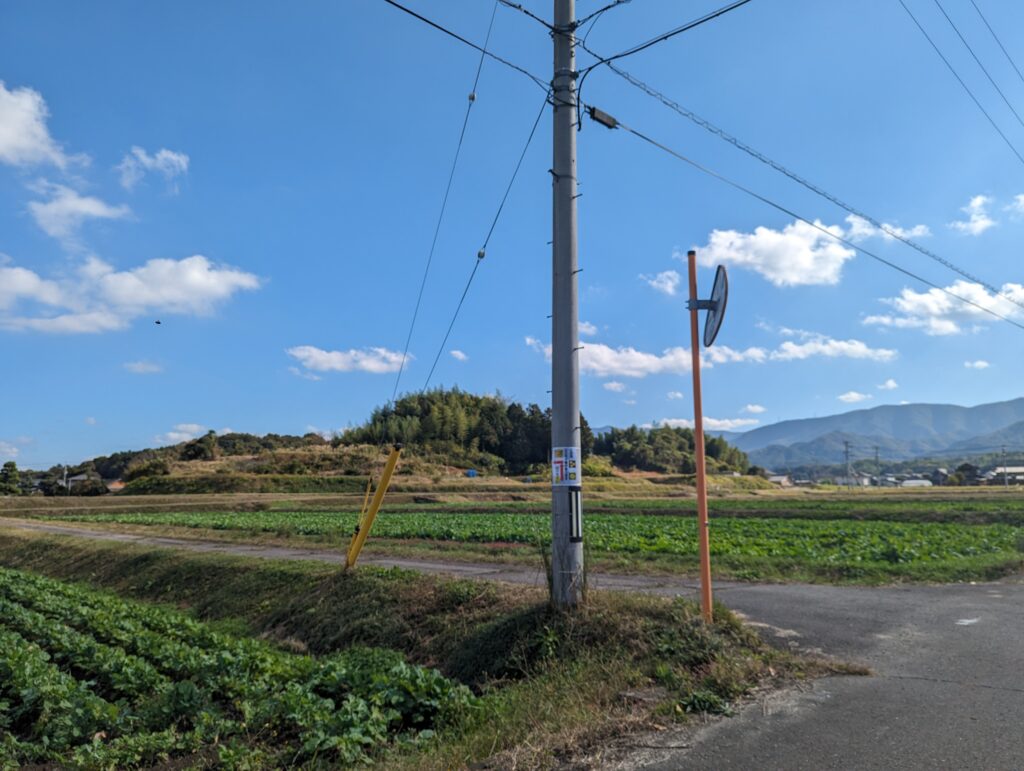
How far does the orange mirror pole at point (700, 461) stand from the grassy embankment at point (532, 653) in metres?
0.27

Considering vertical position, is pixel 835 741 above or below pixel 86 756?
above

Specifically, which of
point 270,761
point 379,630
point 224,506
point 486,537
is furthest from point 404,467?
point 270,761

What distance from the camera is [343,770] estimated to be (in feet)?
15.3

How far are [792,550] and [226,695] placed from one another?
1470cm

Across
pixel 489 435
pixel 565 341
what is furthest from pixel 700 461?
pixel 489 435

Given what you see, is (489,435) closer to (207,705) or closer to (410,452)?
(410,452)

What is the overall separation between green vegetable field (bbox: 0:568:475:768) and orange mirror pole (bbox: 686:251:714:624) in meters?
2.54

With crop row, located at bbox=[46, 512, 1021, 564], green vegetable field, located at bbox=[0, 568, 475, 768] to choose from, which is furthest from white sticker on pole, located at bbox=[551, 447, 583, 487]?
crop row, located at bbox=[46, 512, 1021, 564]

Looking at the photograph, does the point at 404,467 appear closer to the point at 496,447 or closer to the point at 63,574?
the point at 496,447

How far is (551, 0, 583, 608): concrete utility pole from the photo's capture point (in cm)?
688

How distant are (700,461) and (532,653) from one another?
2533 mm

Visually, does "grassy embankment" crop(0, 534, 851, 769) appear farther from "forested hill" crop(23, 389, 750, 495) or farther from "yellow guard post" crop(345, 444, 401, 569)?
"forested hill" crop(23, 389, 750, 495)

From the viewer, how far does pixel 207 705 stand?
640 cm

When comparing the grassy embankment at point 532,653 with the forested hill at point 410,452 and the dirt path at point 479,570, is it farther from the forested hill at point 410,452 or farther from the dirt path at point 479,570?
the forested hill at point 410,452
